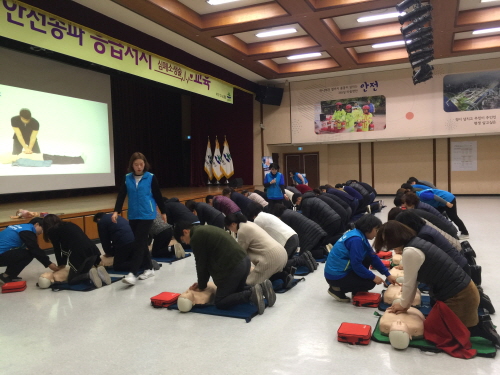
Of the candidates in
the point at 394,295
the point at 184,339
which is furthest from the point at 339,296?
the point at 184,339

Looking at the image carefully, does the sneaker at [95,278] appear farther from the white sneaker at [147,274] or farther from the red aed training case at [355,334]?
the red aed training case at [355,334]

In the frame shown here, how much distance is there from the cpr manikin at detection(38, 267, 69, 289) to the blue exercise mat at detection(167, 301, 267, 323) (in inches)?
57.3

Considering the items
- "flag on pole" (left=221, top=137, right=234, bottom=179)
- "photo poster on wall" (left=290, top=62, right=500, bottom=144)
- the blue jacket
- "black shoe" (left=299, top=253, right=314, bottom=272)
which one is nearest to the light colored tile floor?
the blue jacket

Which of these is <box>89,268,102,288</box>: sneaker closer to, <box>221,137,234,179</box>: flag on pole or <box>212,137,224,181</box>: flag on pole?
<box>212,137,224,181</box>: flag on pole

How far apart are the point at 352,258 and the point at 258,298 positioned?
0.81 m

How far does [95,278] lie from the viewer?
160 inches

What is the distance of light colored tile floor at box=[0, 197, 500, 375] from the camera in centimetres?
237

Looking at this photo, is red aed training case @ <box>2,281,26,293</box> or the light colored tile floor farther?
red aed training case @ <box>2,281,26,293</box>

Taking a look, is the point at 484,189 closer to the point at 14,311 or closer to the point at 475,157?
the point at 475,157

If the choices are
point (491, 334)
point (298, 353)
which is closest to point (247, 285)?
point (298, 353)

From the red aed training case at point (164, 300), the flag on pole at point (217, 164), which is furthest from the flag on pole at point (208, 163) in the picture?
the red aed training case at point (164, 300)

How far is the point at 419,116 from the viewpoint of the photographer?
426 inches

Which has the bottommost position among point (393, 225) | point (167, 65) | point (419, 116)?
point (393, 225)

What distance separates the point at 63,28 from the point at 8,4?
2.71 feet
